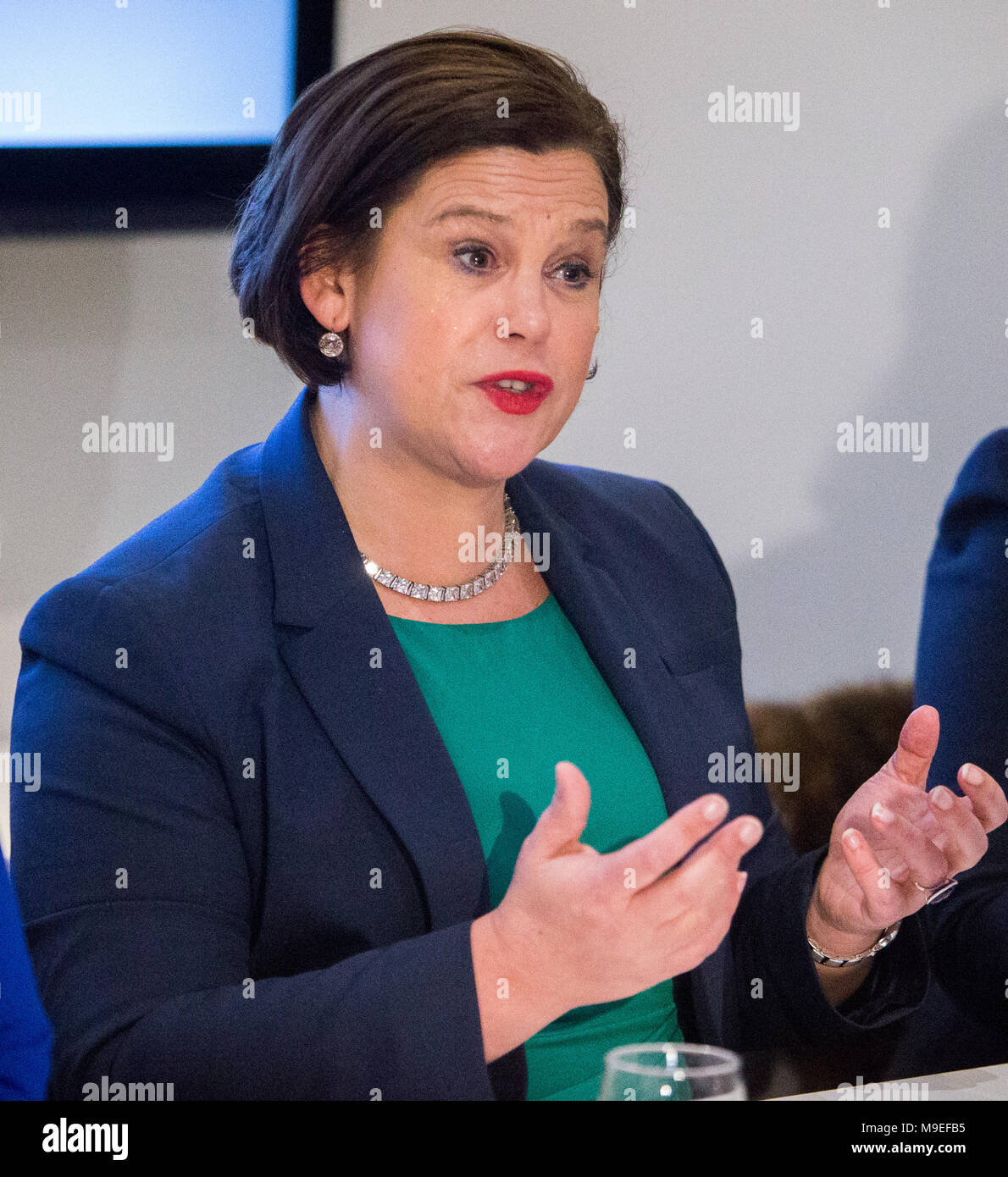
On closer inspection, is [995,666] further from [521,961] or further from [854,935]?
[521,961]

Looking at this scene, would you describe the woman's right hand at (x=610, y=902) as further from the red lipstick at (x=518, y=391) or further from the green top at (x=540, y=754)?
the red lipstick at (x=518, y=391)

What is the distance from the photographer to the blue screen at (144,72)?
135cm

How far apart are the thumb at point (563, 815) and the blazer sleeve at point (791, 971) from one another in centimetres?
40

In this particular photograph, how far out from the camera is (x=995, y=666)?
1444 mm

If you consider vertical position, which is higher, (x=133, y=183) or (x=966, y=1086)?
(x=133, y=183)

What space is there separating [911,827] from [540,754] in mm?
311

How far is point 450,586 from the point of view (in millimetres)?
1164

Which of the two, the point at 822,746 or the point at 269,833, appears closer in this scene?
the point at 269,833

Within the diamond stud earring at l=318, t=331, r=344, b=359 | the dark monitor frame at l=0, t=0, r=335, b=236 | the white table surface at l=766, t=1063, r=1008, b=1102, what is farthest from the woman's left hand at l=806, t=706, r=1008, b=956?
the dark monitor frame at l=0, t=0, r=335, b=236

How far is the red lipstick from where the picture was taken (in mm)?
1086

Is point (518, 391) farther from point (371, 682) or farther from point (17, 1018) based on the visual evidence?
point (17, 1018)

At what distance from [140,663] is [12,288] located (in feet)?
1.88

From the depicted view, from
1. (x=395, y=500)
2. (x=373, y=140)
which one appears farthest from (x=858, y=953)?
(x=373, y=140)
